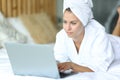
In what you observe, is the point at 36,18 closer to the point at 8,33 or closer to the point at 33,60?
the point at 8,33

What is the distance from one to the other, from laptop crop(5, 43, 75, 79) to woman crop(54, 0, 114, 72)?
11cm

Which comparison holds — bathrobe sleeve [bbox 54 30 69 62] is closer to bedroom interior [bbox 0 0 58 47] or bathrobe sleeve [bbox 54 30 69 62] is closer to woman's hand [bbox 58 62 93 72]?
woman's hand [bbox 58 62 93 72]

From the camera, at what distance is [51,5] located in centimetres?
359

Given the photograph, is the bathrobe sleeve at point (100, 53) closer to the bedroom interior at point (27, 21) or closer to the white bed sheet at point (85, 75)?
the white bed sheet at point (85, 75)

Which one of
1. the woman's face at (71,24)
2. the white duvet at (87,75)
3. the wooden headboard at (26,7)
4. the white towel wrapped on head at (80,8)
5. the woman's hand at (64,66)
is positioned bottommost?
the wooden headboard at (26,7)

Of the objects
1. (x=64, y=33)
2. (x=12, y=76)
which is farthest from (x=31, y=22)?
(x=12, y=76)

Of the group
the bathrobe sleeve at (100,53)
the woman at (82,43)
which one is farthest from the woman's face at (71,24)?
the bathrobe sleeve at (100,53)

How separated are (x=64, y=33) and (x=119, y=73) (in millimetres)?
433

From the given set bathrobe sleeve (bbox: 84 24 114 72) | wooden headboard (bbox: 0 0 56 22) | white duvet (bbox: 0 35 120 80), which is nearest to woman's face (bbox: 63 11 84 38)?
bathrobe sleeve (bbox: 84 24 114 72)

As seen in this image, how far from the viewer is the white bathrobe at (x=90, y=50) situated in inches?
69.0

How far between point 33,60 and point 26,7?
186 centimetres

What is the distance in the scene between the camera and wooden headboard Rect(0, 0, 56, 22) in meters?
3.19

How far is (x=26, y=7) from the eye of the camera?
132 inches

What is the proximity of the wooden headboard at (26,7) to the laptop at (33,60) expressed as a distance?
64.5 inches
